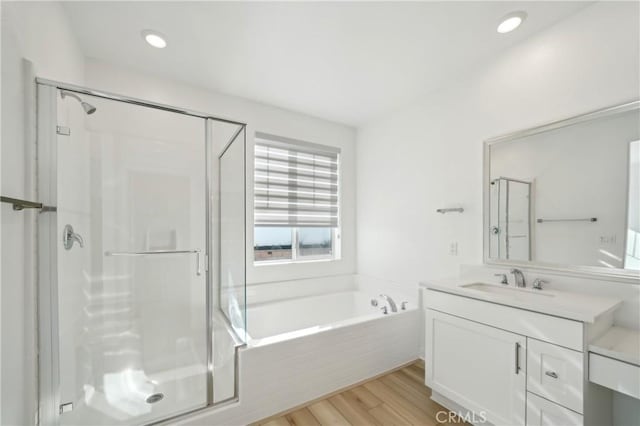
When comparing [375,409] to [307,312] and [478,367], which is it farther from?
[307,312]

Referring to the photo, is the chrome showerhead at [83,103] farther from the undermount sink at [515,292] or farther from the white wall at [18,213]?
the undermount sink at [515,292]

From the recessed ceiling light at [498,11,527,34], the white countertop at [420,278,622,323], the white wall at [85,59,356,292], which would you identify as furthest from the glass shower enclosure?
the recessed ceiling light at [498,11,527,34]

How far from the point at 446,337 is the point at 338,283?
1.61 meters

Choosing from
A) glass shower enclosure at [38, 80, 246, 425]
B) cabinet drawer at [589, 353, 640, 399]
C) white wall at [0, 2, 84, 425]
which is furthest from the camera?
glass shower enclosure at [38, 80, 246, 425]

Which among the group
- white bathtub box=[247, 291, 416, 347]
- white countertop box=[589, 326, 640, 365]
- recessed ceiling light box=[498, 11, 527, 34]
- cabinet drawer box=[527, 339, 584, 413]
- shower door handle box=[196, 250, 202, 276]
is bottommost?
white bathtub box=[247, 291, 416, 347]

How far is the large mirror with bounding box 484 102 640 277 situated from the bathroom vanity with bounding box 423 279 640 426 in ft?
0.87

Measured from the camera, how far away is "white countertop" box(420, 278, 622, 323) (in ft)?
4.08

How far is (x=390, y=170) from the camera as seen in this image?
3.02m

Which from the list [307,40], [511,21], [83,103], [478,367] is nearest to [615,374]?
[478,367]

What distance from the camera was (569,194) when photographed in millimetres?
1701

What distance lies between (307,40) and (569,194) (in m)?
2.00

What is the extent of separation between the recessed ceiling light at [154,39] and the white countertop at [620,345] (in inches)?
119

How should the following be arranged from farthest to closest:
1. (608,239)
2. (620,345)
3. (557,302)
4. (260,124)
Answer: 1. (260,124)
2. (608,239)
3. (557,302)
4. (620,345)

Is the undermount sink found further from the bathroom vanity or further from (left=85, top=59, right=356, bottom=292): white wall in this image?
(left=85, top=59, right=356, bottom=292): white wall
